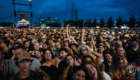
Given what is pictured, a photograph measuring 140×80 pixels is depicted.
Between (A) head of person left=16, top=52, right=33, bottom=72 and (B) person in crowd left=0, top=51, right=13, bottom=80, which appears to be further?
(B) person in crowd left=0, top=51, right=13, bottom=80

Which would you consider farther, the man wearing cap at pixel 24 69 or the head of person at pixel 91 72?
the man wearing cap at pixel 24 69

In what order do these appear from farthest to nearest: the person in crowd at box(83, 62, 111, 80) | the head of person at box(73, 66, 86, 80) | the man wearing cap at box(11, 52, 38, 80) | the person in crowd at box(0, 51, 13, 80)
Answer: the person in crowd at box(0, 51, 13, 80)
the man wearing cap at box(11, 52, 38, 80)
the person in crowd at box(83, 62, 111, 80)
the head of person at box(73, 66, 86, 80)

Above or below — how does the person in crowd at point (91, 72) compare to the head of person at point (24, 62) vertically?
below

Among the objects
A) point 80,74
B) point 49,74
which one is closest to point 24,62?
point 49,74

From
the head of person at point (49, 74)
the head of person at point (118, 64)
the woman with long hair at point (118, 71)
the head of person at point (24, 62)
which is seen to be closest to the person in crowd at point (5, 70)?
the head of person at point (24, 62)

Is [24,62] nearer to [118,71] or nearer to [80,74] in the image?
[80,74]

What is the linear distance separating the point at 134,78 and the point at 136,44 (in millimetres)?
2567

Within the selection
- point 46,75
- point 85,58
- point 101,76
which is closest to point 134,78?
point 101,76

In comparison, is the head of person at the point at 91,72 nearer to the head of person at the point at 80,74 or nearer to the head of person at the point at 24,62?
the head of person at the point at 80,74

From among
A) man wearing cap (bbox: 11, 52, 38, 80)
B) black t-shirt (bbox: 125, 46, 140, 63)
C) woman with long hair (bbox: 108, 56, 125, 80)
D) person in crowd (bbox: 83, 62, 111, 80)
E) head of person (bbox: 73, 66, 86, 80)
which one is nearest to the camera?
head of person (bbox: 73, 66, 86, 80)

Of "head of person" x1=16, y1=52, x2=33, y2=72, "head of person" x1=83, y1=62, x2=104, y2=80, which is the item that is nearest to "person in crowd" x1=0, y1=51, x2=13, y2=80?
"head of person" x1=16, y1=52, x2=33, y2=72

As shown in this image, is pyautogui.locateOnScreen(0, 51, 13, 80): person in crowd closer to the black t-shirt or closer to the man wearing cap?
the man wearing cap

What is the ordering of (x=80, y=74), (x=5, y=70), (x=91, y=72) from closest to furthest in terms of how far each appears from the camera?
(x=80, y=74) → (x=91, y=72) → (x=5, y=70)

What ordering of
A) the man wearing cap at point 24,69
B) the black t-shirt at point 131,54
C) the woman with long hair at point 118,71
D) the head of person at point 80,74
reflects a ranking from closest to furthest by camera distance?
the head of person at point 80,74, the man wearing cap at point 24,69, the woman with long hair at point 118,71, the black t-shirt at point 131,54
